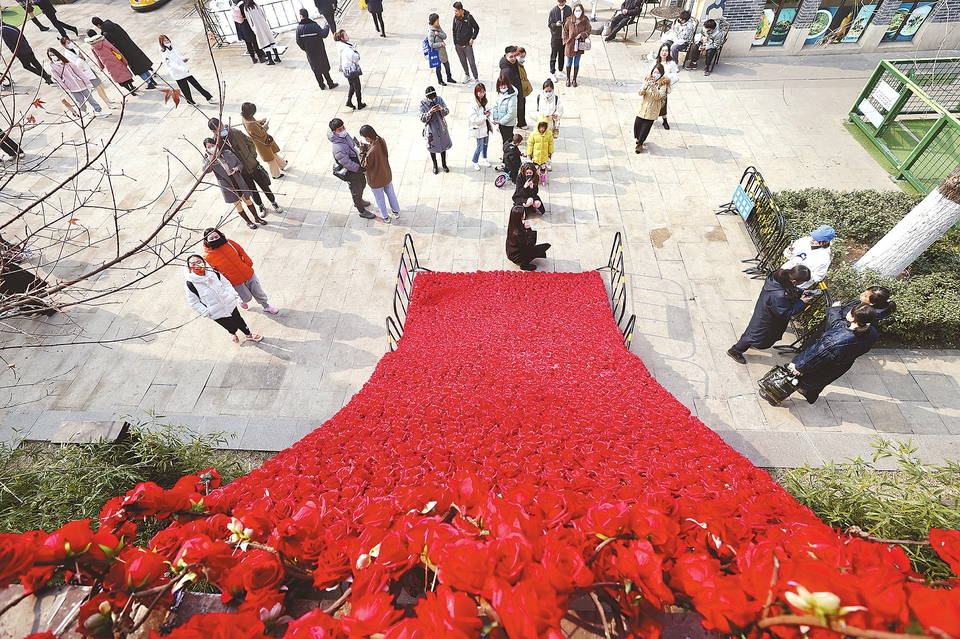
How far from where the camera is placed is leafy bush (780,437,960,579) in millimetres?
2559

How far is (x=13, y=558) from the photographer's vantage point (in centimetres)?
148

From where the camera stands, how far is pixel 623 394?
4.27 metres

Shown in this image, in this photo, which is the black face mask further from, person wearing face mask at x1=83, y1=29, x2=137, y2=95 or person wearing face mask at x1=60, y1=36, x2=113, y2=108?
person wearing face mask at x1=60, y1=36, x2=113, y2=108

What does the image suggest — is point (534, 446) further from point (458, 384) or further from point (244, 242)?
point (244, 242)

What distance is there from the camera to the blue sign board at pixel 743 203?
790cm

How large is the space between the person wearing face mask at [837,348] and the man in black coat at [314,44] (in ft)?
42.4

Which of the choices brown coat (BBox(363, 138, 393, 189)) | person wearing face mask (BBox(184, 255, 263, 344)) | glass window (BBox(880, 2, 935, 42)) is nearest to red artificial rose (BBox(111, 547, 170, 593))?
person wearing face mask (BBox(184, 255, 263, 344))

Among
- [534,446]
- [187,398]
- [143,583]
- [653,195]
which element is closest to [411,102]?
[653,195]

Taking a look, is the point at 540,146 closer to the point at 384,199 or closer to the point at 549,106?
the point at 549,106

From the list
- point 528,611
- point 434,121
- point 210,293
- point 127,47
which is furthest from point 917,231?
point 127,47

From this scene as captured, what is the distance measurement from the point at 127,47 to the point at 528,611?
16846 millimetres

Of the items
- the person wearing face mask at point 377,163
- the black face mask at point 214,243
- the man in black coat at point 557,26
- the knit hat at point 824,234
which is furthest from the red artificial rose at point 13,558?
the man in black coat at point 557,26

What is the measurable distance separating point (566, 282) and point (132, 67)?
14.0m

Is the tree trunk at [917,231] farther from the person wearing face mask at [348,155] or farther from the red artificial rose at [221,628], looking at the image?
the red artificial rose at [221,628]
